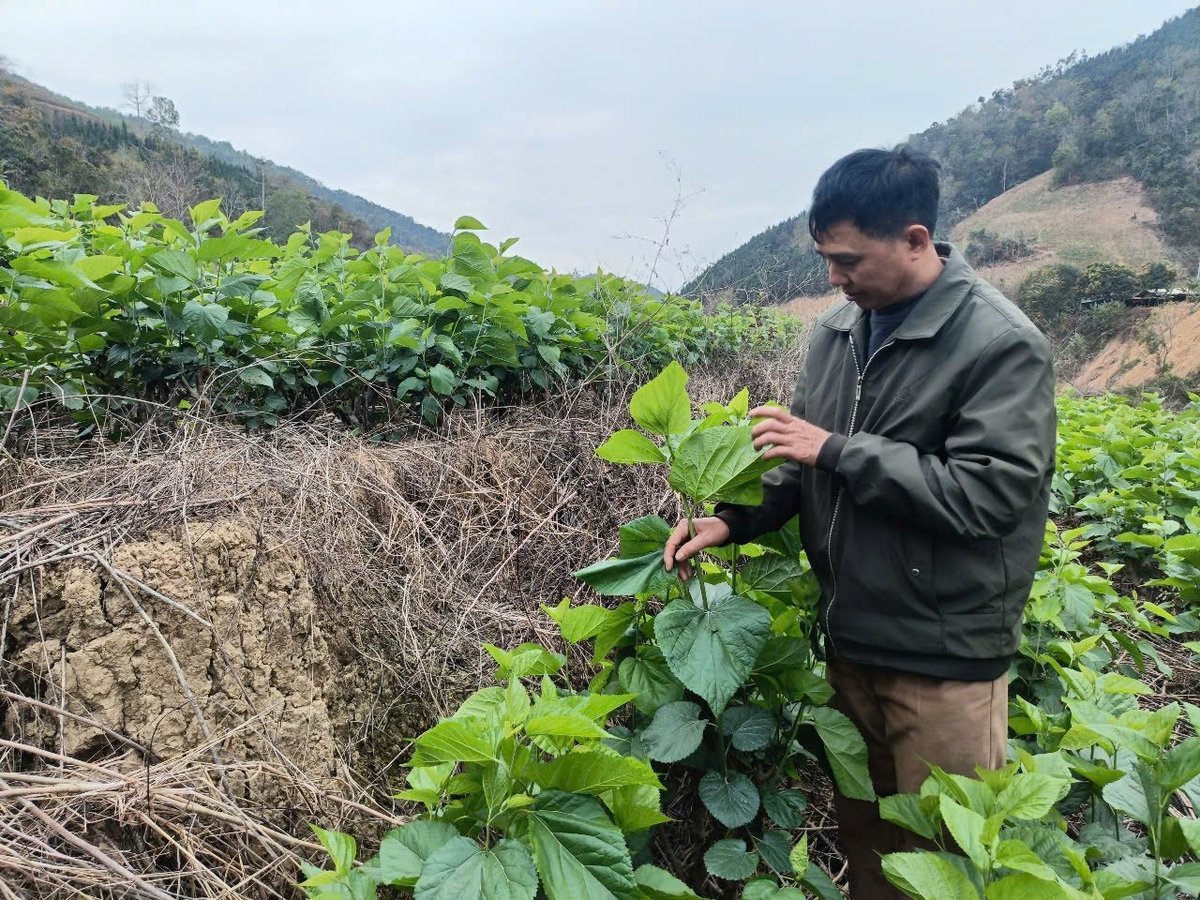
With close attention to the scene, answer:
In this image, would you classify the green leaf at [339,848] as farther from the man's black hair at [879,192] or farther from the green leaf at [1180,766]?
the man's black hair at [879,192]

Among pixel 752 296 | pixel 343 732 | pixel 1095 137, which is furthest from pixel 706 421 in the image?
pixel 1095 137

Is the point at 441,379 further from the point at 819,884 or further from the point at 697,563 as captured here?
the point at 819,884

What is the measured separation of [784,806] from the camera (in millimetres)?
1564

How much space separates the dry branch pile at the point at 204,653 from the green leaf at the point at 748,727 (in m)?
0.87

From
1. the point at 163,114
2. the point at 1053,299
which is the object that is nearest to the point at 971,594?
the point at 1053,299

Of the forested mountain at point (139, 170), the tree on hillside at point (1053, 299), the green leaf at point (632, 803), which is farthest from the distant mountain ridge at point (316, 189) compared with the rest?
the green leaf at point (632, 803)

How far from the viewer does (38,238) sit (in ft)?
7.93

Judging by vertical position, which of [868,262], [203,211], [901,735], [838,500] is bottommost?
[901,735]

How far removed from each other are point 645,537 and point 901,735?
85 centimetres

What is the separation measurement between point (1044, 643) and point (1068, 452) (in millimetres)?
3573

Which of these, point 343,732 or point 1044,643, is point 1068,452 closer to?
point 1044,643

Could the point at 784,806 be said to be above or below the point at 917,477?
below

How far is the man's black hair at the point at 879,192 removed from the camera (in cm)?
166

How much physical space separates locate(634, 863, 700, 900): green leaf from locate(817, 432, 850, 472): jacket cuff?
906 mm
